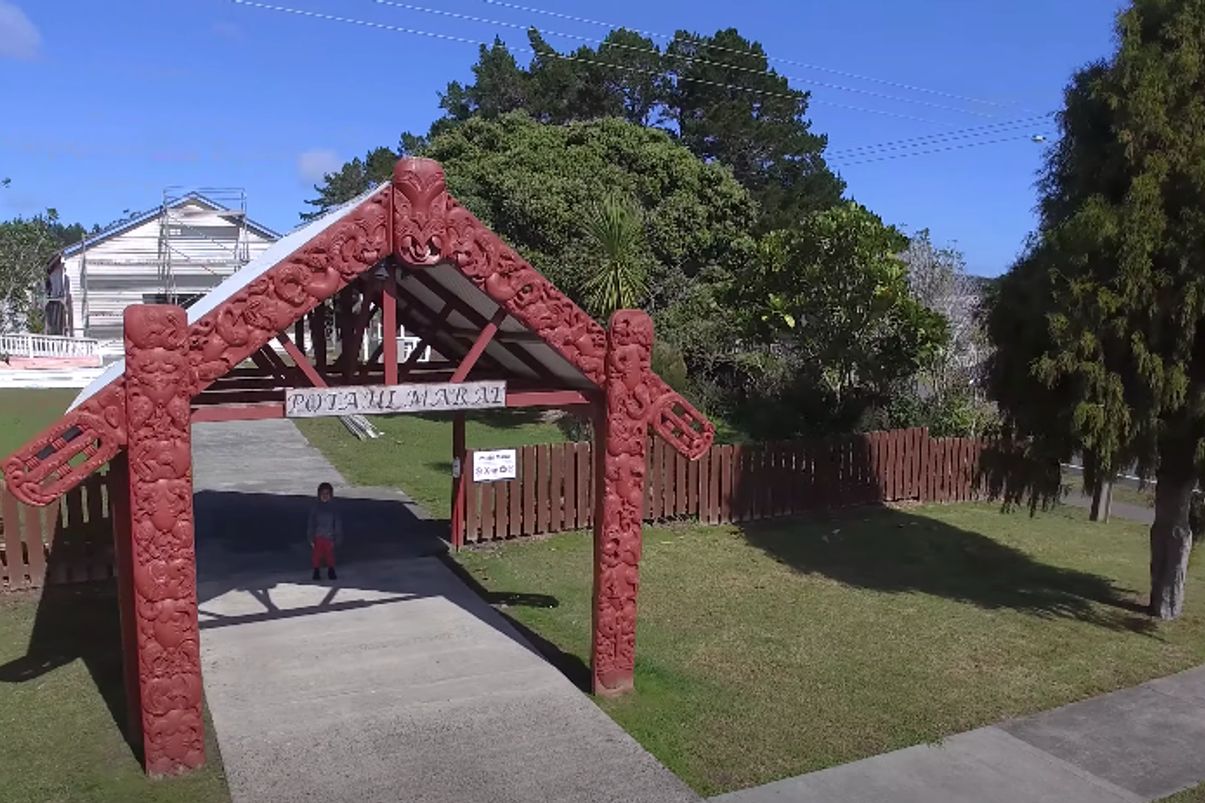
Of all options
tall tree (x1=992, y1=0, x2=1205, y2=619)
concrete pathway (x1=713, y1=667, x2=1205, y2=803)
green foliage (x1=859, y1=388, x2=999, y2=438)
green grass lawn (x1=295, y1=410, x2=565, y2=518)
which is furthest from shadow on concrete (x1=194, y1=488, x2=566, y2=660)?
green foliage (x1=859, y1=388, x2=999, y2=438)

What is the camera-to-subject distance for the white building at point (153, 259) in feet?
146

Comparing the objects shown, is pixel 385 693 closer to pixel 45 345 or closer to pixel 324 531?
pixel 324 531

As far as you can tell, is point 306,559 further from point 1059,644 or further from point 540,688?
point 1059,644

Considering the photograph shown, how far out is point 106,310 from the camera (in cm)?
4562

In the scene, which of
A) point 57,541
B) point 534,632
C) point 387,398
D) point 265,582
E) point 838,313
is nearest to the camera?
point 387,398

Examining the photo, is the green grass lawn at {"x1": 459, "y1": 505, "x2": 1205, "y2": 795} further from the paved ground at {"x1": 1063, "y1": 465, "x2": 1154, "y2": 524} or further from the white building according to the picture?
the white building

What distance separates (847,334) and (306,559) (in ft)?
35.5

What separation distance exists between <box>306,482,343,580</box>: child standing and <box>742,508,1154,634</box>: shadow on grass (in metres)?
5.92

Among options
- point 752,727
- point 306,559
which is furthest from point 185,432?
point 306,559

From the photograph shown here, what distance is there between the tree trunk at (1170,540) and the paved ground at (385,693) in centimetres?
691

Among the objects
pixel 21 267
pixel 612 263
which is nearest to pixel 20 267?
pixel 21 267

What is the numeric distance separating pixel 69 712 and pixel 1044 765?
7.62 metres

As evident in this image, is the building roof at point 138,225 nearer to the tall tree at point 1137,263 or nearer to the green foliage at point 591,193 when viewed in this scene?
the green foliage at point 591,193

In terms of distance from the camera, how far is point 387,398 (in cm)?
755
